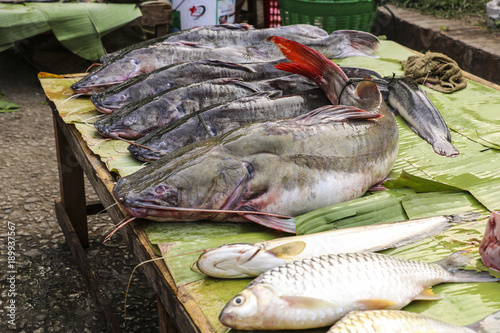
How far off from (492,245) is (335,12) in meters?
3.83

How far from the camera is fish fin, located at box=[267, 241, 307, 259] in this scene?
1775 mm

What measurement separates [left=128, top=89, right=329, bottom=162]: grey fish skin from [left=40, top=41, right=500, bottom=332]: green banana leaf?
139 millimetres

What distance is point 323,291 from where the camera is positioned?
1529 millimetres

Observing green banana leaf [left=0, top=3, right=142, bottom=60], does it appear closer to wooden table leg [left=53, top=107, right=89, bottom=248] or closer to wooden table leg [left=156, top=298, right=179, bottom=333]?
wooden table leg [left=53, top=107, right=89, bottom=248]

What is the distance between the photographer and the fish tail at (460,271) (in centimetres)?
176

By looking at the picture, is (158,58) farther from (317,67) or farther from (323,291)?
(323,291)

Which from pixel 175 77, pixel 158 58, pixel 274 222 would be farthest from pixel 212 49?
pixel 274 222

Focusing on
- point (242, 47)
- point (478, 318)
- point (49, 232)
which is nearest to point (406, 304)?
point (478, 318)

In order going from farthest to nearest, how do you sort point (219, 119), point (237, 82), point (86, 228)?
1. point (86, 228)
2. point (237, 82)
3. point (219, 119)

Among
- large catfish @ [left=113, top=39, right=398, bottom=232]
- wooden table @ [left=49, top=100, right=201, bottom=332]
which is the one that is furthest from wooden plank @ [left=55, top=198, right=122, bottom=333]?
large catfish @ [left=113, top=39, right=398, bottom=232]

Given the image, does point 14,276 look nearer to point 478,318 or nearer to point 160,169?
point 160,169

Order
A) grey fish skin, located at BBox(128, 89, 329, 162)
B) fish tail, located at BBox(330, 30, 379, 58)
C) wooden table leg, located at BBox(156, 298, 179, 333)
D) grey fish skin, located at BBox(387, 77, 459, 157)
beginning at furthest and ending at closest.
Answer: fish tail, located at BBox(330, 30, 379, 58), grey fish skin, located at BBox(387, 77, 459, 157), grey fish skin, located at BBox(128, 89, 329, 162), wooden table leg, located at BBox(156, 298, 179, 333)

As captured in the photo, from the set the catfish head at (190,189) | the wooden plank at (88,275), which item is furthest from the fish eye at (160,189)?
the wooden plank at (88,275)

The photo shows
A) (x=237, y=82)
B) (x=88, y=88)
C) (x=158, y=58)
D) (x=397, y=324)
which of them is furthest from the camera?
(x=158, y=58)
